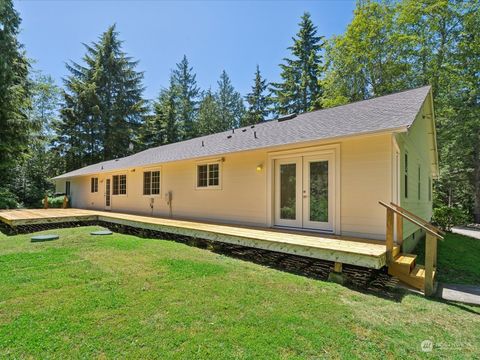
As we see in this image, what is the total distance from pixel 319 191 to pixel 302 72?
23174 mm

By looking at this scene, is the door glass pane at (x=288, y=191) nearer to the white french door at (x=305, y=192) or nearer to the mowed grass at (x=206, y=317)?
the white french door at (x=305, y=192)

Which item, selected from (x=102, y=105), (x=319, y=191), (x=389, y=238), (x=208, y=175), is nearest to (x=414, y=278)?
(x=389, y=238)

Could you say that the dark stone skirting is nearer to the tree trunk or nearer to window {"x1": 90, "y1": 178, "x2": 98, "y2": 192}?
window {"x1": 90, "y1": 178, "x2": 98, "y2": 192}

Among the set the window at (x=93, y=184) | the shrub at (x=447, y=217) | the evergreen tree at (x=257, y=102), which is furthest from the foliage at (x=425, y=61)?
the window at (x=93, y=184)

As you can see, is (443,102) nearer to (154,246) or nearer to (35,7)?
(154,246)

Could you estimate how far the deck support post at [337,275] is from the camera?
435cm

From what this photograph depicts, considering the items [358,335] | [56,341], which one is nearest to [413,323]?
[358,335]

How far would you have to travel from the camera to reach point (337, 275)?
4.40 m

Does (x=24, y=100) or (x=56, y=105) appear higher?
(x=56, y=105)

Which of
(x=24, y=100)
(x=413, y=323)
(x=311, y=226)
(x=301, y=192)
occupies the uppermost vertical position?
(x=24, y=100)

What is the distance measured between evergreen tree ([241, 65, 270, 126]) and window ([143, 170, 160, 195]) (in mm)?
18509

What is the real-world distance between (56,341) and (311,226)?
5044 mm

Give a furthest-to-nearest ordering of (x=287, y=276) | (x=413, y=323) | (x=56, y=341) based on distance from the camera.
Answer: (x=287, y=276) < (x=413, y=323) < (x=56, y=341)

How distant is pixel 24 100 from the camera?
52.1 feet
